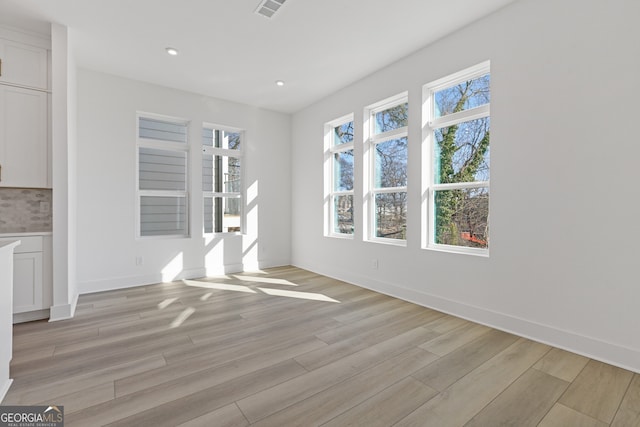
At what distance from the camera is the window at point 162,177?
4484 millimetres

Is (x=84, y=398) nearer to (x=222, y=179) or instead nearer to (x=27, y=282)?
(x=27, y=282)

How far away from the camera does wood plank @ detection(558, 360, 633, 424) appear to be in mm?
1680

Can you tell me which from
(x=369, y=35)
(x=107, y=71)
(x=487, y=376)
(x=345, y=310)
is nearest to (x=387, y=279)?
(x=345, y=310)

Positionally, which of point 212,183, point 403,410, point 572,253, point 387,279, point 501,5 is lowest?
point 403,410

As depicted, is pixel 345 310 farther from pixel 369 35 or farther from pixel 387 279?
pixel 369 35

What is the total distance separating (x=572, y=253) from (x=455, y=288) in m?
1.07

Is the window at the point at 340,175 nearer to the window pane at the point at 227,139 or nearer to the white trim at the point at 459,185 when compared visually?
the white trim at the point at 459,185

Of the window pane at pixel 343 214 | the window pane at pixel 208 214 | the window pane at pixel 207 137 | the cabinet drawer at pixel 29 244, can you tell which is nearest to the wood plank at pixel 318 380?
the window pane at pixel 343 214

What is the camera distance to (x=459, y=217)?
10.7ft

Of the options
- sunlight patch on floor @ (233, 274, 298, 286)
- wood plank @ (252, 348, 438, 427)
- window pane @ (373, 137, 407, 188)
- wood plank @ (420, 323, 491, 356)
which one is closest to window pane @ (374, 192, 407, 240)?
window pane @ (373, 137, 407, 188)

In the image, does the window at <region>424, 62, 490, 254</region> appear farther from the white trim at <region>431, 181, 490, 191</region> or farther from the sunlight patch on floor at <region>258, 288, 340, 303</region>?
the sunlight patch on floor at <region>258, 288, 340, 303</region>

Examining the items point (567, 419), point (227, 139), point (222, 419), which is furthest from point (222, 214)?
point (567, 419)

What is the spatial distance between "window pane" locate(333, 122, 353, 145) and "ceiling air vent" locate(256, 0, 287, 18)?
2169 millimetres

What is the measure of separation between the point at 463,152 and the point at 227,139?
12.5 ft
